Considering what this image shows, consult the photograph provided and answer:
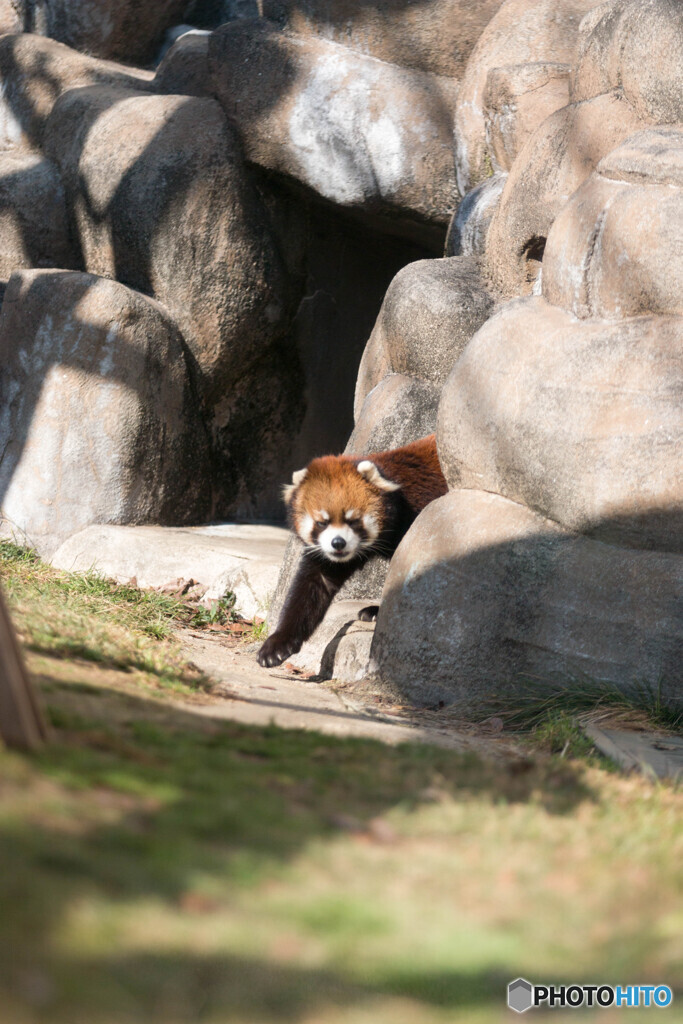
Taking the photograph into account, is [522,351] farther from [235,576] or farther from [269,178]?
[269,178]

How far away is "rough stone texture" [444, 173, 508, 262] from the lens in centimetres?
768

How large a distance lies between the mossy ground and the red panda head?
3.53 metres

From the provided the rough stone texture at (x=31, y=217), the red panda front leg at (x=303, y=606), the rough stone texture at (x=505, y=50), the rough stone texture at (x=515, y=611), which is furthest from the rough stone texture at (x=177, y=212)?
the rough stone texture at (x=515, y=611)

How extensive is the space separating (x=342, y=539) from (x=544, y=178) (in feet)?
9.51

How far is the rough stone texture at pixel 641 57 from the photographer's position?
594 cm

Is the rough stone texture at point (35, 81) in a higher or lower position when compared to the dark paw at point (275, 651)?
higher

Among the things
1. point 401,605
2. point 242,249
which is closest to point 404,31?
point 242,249

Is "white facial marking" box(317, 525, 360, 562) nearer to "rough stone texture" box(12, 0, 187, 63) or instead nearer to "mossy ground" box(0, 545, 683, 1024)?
"mossy ground" box(0, 545, 683, 1024)

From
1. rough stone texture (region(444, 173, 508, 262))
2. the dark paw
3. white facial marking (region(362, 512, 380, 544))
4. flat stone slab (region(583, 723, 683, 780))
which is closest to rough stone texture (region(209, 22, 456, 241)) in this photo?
rough stone texture (region(444, 173, 508, 262))

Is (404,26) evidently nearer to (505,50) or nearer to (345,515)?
(505,50)

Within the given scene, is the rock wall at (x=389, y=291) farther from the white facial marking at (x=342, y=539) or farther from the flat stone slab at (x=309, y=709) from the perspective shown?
the white facial marking at (x=342, y=539)

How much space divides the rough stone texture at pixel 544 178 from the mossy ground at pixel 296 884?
4.92m

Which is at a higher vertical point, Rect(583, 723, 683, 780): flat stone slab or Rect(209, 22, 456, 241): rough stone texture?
Rect(209, 22, 456, 241): rough stone texture

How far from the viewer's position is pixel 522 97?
299 inches
